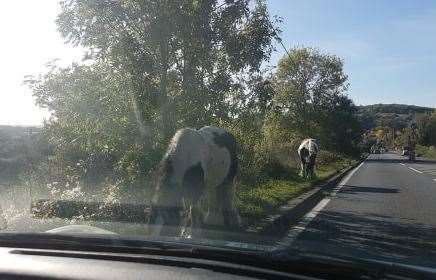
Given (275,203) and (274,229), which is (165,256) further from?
(275,203)

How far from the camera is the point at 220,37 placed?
37.1 feet

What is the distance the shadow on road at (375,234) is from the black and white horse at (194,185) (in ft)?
4.33

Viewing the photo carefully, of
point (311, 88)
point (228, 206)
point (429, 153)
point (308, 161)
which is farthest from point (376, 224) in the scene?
point (429, 153)

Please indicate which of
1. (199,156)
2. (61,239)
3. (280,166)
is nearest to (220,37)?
(199,156)

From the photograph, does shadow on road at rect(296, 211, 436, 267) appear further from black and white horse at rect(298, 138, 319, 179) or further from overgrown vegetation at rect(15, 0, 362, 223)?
black and white horse at rect(298, 138, 319, 179)

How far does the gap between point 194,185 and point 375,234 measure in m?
3.60

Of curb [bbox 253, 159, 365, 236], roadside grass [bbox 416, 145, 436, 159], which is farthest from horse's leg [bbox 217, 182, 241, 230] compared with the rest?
roadside grass [bbox 416, 145, 436, 159]

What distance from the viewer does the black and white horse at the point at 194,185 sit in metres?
6.14

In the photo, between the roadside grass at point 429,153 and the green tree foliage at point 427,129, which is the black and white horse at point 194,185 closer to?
the roadside grass at point 429,153

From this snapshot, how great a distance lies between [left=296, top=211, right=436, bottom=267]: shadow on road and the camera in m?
7.90

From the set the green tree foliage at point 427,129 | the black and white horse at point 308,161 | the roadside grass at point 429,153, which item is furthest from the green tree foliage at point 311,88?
the green tree foliage at point 427,129

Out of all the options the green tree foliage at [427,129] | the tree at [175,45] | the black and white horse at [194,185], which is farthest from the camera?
the green tree foliage at [427,129]

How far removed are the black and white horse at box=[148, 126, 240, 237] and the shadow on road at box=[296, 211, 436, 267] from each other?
1.32 meters

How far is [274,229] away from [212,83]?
3.35m
